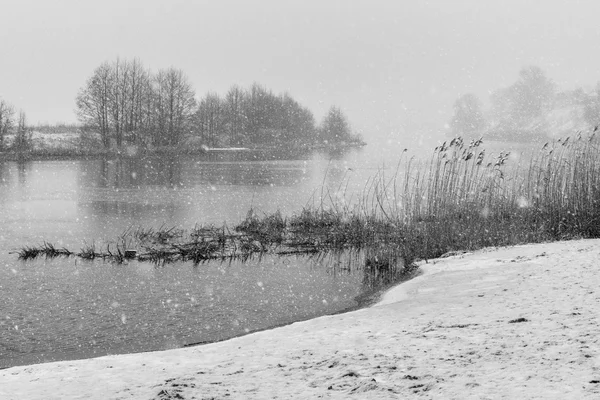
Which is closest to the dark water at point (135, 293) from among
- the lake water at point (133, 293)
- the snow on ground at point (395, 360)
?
the lake water at point (133, 293)

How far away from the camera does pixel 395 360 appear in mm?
3734

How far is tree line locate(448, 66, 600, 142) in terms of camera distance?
324 feet

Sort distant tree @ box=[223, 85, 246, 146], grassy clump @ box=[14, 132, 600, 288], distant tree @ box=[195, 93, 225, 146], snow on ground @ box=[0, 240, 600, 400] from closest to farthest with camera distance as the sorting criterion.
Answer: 1. snow on ground @ box=[0, 240, 600, 400]
2. grassy clump @ box=[14, 132, 600, 288]
3. distant tree @ box=[195, 93, 225, 146]
4. distant tree @ box=[223, 85, 246, 146]

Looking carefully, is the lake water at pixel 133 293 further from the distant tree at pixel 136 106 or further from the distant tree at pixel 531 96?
the distant tree at pixel 531 96

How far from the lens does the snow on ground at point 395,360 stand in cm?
325

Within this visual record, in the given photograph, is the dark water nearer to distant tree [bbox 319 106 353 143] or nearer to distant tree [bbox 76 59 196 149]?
distant tree [bbox 76 59 196 149]

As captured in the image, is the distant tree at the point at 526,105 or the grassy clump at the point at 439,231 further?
the distant tree at the point at 526,105

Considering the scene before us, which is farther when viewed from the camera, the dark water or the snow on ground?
the dark water

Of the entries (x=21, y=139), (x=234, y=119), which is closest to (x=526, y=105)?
(x=234, y=119)

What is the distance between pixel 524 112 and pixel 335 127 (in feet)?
108

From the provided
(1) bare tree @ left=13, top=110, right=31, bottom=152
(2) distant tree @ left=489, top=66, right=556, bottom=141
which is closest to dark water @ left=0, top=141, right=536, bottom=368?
(1) bare tree @ left=13, top=110, right=31, bottom=152

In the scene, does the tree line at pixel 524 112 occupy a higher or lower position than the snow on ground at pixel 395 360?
higher

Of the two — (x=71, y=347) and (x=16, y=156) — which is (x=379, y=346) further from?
(x=16, y=156)

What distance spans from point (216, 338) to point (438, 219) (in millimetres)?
5870
